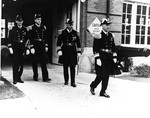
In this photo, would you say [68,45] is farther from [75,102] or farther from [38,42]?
[75,102]

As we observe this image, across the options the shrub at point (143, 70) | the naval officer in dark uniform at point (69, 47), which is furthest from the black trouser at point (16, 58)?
the shrub at point (143, 70)

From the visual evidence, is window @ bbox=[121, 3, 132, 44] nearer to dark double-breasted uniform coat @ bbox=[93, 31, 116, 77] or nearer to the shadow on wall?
the shadow on wall

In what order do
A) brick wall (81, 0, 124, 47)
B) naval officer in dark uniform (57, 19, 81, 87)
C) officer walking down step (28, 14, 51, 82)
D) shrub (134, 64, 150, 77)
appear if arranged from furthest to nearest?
1. brick wall (81, 0, 124, 47)
2. shrub (134, 64, 150, 77)
3. officer walking down step (28, 14, 51, 82)
4. naval officer in dark uniform (57, 19, 81, 87)

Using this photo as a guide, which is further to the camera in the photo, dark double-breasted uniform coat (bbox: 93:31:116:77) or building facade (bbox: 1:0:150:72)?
building facade (bbox: 1:0:150:72)

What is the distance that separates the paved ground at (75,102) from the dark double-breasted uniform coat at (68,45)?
0.78 meters

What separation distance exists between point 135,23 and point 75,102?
27.2 ft

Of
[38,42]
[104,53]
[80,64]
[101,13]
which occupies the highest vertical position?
[101,13]

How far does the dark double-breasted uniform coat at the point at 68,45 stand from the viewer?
346 inches

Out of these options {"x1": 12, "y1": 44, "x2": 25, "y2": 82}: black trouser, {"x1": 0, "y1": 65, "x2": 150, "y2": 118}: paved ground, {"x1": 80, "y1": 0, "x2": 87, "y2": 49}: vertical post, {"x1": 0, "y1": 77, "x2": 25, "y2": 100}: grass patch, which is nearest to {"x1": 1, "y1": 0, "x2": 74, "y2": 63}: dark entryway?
{"x1": 80, "y1": 0, "x2": 87, "y2": 49}: vertical post

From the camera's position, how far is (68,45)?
8.84 meters

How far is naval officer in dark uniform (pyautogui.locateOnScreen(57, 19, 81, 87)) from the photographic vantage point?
8.78 meters

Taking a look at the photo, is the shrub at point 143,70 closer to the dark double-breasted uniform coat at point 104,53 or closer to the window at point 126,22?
the window at point 126,22

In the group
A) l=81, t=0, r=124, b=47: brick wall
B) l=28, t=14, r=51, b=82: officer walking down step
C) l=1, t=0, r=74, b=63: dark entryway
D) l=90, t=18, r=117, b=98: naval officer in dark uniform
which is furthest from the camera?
l=1, t=0, r=74, b=63: dark entryway

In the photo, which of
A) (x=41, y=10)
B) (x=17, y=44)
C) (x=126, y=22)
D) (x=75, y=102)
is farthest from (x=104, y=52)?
(x=41, y=10)
